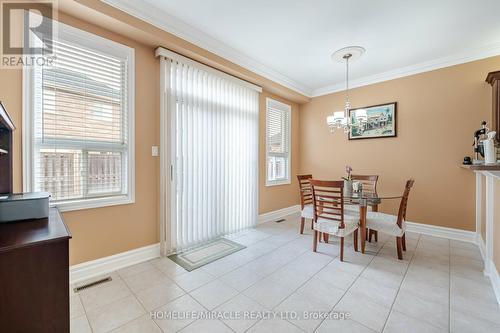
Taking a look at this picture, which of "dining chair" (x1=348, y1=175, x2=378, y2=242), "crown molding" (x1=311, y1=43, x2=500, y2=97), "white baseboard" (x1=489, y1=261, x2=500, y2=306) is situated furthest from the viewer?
"dining chair" (x1=348, y1=175, x2=378, y2=242)

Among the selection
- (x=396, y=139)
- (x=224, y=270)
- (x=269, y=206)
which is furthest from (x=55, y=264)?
(x=396, y=139)

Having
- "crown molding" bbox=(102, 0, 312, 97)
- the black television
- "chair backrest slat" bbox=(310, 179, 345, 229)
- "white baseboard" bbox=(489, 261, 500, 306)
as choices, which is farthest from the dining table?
the black television

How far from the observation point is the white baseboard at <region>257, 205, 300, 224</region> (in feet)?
13.6

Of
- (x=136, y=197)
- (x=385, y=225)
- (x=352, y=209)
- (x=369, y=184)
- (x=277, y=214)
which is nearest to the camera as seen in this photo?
(x=136, y=197)

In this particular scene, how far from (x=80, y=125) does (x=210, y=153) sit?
152cm

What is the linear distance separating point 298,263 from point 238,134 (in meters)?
2.14

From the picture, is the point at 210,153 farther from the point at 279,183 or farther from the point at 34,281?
the point at 34,281

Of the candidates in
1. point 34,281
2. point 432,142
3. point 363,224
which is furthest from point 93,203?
point 432,142

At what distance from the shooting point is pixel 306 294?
1.92 metres

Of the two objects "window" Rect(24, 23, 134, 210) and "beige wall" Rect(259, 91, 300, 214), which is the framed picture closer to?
"beige wall" Rect(259, 91, 300, 214)

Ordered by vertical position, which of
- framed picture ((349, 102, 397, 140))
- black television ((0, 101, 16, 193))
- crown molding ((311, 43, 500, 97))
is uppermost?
crown molding ((311, 43, 500, 97))

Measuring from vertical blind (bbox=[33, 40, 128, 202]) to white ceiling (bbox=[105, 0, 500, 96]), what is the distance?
69cm

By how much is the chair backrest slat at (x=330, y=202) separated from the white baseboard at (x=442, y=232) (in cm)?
188

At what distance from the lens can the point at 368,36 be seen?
107 inches
